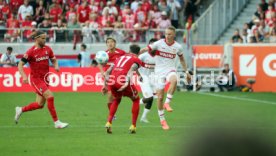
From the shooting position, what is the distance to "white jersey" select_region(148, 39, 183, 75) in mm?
14711

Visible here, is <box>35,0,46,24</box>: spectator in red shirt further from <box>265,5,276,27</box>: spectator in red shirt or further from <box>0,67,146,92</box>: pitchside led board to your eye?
<box>265,5,276,27</box>: spectator in red shirt

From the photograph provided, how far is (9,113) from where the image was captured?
60.6 feet

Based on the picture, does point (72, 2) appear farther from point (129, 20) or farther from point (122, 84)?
point (122, 84)

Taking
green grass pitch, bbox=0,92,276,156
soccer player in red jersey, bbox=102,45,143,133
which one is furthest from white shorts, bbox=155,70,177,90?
soccer player in red jersey, bbox=102,45,143,133

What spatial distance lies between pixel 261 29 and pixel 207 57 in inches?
119

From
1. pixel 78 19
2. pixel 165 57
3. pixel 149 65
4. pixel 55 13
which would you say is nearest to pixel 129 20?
pixel 78 19

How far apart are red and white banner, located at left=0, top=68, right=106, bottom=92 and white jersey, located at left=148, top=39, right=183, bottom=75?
1347 cm

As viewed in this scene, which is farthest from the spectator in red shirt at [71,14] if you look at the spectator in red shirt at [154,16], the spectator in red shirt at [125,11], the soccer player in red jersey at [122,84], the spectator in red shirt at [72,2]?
the soccer player in red jersey at [122,84]

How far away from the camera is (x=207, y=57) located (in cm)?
3045

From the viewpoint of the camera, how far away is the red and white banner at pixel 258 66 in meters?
29.0

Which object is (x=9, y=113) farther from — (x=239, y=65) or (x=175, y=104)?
(x=239, y=65)

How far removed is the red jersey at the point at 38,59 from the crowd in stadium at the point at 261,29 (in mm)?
17973

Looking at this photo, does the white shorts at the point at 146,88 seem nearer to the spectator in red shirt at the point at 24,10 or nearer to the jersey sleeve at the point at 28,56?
the jersey sleeve at the point at 28,56

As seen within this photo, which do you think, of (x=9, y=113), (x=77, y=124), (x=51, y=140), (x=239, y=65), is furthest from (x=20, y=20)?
(x=51, y=140)
